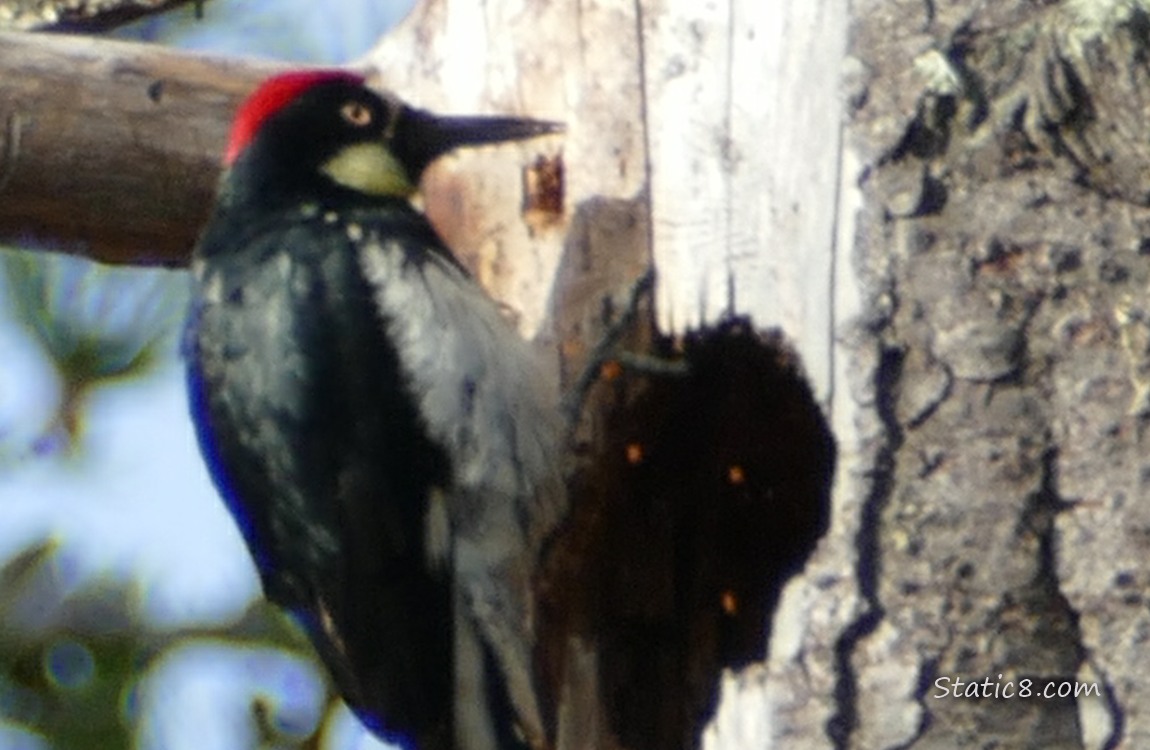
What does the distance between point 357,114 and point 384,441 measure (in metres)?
0.58

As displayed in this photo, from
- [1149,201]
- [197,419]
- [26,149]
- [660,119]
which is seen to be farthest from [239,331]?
[1149,201]

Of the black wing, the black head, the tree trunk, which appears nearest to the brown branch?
the black head

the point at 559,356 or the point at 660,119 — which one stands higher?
the point at 660,119

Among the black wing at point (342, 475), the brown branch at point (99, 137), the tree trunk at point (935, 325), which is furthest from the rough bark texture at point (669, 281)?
the brown branch at point (99, 137)

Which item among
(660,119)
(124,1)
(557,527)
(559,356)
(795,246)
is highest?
(124,1)

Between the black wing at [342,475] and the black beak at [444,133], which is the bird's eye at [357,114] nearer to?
the black beak at [444,133]

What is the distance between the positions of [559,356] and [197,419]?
0.55 metres

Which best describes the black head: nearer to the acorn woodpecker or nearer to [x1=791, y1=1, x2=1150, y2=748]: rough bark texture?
the acorn woodpecker

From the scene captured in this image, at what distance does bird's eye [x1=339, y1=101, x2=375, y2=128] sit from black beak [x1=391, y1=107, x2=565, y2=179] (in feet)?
0.19

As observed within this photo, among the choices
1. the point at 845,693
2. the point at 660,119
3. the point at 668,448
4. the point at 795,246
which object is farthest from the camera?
the point at 668,448

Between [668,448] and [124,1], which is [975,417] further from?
[124,1]

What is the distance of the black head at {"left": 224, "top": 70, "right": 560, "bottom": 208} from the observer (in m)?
2.49

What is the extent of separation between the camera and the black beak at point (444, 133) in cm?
234

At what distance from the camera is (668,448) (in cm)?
242
